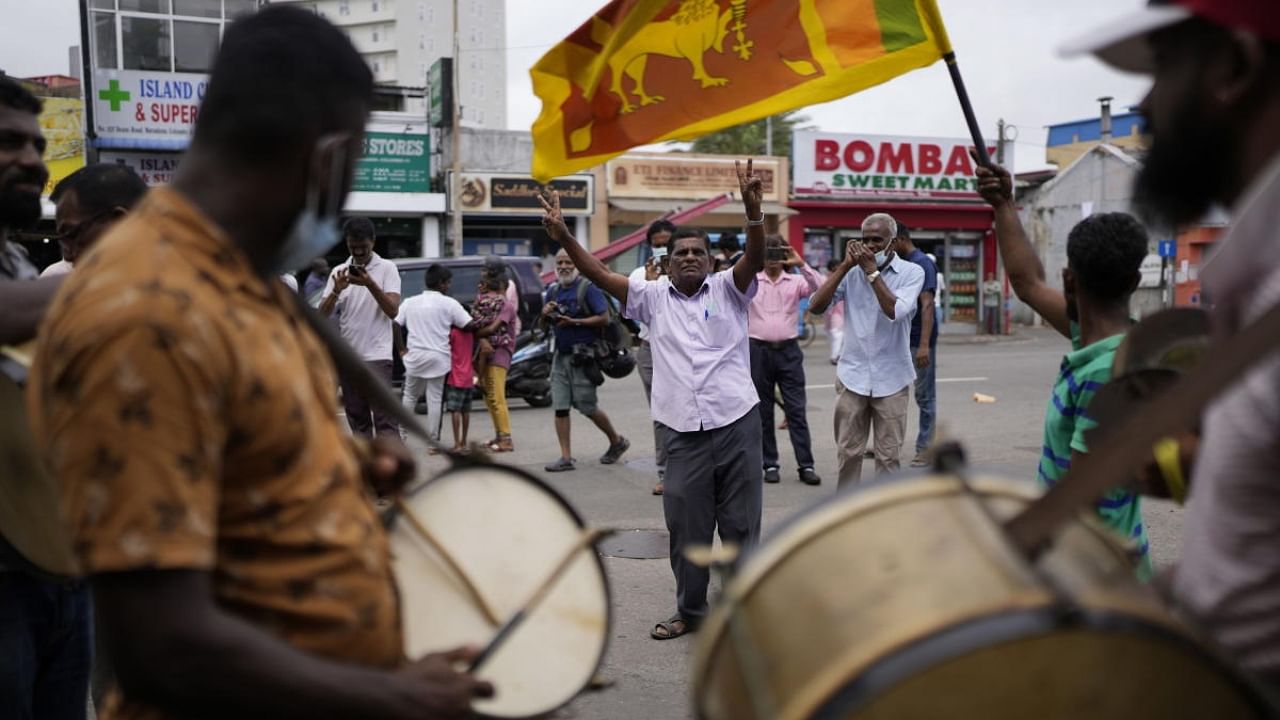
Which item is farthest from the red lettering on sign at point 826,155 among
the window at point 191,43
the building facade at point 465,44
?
the building facade at point 465,44

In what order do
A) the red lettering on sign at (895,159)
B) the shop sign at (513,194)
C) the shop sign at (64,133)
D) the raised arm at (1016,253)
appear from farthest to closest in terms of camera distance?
the red lettering on sign at (895,159), the shop sign at (513,194), the shop sign at (64,133), the raised arm at (1016,253)

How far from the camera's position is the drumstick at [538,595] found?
191 centimetres

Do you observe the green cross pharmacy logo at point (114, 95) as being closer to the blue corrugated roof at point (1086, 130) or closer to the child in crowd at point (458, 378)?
the child in crowd at point (458, 378)

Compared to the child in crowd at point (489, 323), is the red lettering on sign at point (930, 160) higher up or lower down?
higher up

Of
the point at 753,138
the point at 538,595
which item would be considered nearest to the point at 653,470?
the point at 538,595

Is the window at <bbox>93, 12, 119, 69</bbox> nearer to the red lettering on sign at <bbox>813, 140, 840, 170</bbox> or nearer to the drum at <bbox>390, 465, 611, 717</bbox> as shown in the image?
the red lettering on sign at <bbox>813, 140, 840, 170</bbox>

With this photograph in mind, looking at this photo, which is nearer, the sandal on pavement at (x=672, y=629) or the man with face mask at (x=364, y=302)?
the sandal on pavement at (x=672, y=629)

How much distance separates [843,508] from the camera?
1.50 meters

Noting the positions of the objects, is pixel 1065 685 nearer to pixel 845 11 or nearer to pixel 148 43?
pixel 845 11

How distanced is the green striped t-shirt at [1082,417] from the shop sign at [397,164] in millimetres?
23898

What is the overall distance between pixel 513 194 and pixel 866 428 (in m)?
20.8

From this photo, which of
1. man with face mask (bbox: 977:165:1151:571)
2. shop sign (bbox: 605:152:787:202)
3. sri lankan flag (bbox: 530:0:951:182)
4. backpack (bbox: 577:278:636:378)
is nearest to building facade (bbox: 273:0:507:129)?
shop sign (bbox: 605:152:787:202)

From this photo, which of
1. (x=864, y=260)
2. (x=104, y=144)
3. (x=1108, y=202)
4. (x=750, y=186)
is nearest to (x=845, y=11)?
(x=750, y=186)

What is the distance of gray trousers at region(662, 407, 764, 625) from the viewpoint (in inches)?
205
